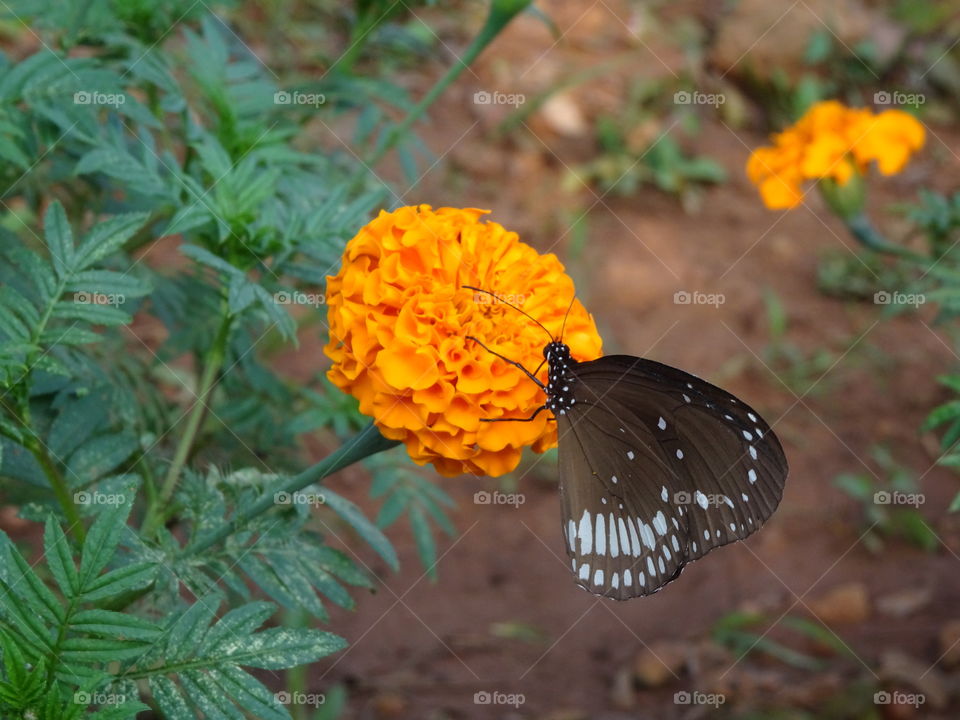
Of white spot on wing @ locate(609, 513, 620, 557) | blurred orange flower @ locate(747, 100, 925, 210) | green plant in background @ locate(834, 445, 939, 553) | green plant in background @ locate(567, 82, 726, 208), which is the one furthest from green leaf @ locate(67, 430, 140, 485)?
green plant in background @ locate(567, 82, 726, 208)

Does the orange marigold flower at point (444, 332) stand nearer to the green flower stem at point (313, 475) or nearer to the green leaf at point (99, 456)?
the green flower stem at point (313, 475)

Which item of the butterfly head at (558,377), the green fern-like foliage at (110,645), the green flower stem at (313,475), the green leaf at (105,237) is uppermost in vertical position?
the green leaf at (105,237)

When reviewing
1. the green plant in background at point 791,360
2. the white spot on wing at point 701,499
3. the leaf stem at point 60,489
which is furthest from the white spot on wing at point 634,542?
the green plant in background at point 791,360

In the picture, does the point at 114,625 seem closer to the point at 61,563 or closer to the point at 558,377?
the point at 61,563

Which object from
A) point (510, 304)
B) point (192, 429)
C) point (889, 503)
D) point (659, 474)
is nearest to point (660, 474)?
point (659, 474)

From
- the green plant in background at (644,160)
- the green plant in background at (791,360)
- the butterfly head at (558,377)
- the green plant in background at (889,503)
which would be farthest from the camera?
the green plant in background at (644,160)

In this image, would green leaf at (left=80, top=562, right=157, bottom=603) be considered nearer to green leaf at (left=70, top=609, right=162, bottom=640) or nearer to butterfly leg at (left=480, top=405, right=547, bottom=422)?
green leaf at (left=70, top=609, right=162, bottom=640)
